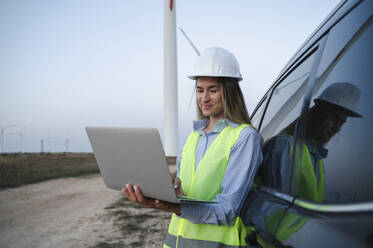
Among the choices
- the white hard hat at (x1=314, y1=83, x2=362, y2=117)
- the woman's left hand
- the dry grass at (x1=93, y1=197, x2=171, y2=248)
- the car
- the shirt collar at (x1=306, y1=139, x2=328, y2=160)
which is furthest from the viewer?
the dry grass at (x1=93, y1=197, x2=171, y2=248)

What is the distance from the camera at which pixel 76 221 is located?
5844 millimetres

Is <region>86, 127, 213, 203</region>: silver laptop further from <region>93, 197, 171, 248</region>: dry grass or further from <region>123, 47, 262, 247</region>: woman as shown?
<region>93, 197, 171, 248</region>: dry grass

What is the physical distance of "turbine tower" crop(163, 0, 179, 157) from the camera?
2612 cm

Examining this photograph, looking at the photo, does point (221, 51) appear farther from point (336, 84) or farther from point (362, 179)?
point (362, 179)

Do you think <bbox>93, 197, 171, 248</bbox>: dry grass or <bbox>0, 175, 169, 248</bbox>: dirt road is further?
<bbox>0, 175, 169, 248</bbox>: dirt road

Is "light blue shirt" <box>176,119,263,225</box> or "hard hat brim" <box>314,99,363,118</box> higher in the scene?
"hard hat brim" <box>314,99,363,118</box>

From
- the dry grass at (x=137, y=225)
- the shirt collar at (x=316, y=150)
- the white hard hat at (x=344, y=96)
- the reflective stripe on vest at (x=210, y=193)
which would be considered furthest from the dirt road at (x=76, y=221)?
the white hard hat at (x=344, y=96)

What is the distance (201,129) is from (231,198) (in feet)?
1.75

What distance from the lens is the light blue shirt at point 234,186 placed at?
1.34 metres

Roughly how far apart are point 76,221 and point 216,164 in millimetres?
5138

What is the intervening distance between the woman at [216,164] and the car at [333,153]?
0.39 ft

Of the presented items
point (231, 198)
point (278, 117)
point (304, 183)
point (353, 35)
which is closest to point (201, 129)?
point (278, 117)

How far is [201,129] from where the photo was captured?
A: 5.86 ft

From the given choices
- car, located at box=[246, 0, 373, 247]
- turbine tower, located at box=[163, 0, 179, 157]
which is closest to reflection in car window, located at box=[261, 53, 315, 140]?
car, located at box=[246, 0, 373, 247]
